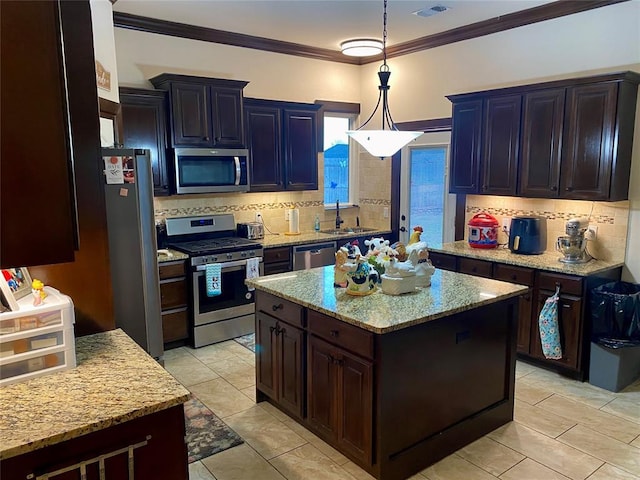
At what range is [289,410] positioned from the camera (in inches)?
129

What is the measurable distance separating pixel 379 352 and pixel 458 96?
3.23m

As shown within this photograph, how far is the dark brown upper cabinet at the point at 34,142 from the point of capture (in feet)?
3.94

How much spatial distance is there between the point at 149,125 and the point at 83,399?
339cm

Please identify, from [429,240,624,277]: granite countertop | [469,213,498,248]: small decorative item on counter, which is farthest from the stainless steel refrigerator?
[469,213,498,248]: small decorative item on counter

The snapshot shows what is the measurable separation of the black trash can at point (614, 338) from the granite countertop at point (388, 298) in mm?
1027

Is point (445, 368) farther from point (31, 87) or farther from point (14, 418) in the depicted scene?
point (31, 87)

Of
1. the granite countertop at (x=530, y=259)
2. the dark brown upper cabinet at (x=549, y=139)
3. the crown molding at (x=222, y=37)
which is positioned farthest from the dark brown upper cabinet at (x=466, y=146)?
the crown molding at (x=222, y=37)

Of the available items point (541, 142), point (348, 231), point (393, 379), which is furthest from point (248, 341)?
point (541, 142)

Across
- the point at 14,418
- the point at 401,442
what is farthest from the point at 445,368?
the point at 14,418

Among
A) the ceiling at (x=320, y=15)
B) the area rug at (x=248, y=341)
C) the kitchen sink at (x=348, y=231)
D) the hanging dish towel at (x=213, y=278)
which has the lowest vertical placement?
the area rug at (x=248, y=341)

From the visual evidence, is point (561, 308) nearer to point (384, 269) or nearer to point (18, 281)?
point (384, 269)

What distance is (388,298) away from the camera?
2945 millimetres

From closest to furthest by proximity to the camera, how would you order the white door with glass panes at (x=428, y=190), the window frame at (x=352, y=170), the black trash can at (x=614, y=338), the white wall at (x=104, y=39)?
the white wall at (x=104, y=39) → the black trash can at (x=614, y=338) → the white door with glass panes at (x=428, y=190) → the window frame at (x=352, y=170)

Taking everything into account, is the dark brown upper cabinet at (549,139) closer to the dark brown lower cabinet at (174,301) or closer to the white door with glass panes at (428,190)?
the white door with glass panes at (428,190)
